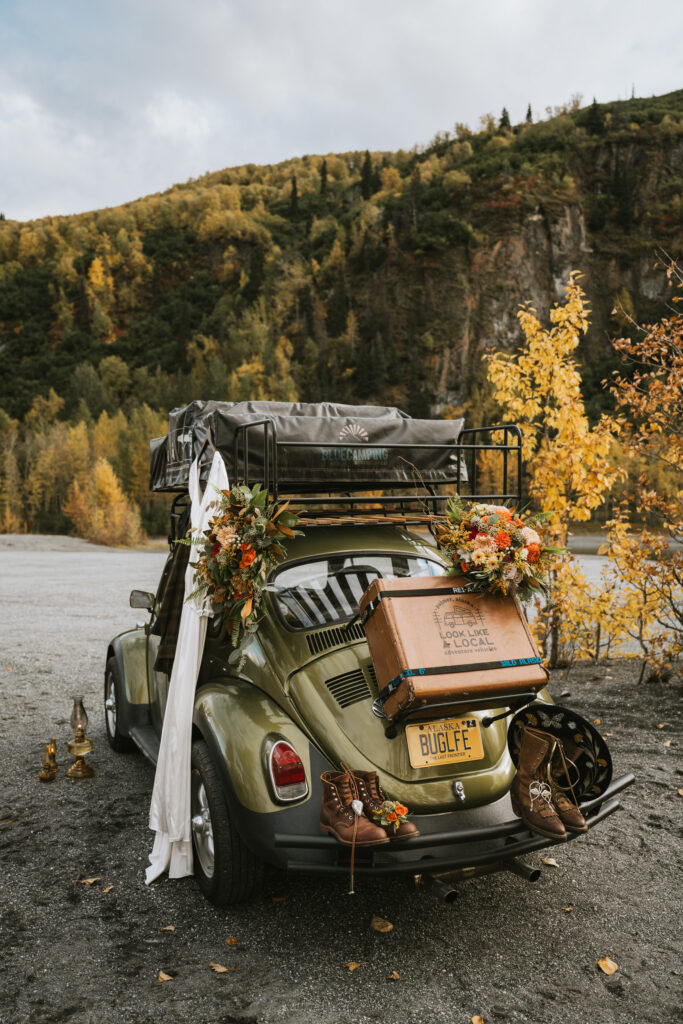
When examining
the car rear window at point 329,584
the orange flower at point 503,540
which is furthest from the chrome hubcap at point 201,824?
the orange flower at point 503,540

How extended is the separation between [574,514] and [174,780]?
5740 mm

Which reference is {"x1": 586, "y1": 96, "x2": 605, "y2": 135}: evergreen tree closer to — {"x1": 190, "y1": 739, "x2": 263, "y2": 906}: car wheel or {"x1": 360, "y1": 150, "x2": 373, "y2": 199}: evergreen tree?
{"x1": 360, "y1": 150, "x2": 373, "y2": 199}: evergreen tree

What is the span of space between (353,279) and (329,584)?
132 meters

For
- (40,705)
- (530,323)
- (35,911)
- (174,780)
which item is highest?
(530,323)

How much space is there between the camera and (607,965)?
3127mm

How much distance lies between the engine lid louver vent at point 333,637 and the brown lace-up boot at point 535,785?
0.97 m

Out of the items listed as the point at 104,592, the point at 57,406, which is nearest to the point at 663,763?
the point at 104,592

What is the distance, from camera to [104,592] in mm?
19094

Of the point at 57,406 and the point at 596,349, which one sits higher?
the point at 596,349

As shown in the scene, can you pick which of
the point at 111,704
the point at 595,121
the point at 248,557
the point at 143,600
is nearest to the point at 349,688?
the point at 248,557

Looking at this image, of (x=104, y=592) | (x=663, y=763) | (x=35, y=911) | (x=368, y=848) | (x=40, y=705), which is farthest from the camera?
(x=104, y=592)

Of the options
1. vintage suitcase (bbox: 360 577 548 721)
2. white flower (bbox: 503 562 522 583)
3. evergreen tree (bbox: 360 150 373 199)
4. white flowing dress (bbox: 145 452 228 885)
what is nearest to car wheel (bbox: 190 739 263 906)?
white flowing dress (bbox: 145 452 228 885)

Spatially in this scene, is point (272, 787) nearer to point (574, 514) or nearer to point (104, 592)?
point (574, 514)

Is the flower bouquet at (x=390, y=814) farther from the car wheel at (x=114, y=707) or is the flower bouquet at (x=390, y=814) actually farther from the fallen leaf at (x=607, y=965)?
the car wheel at (x=114, y=707)
